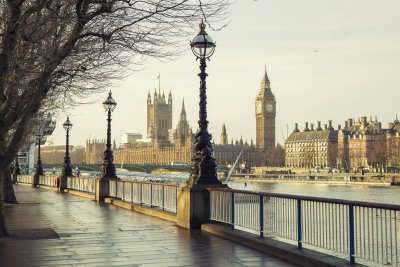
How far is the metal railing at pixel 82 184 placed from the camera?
93.5 feet

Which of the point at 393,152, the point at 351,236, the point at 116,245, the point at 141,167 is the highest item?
the point at 393,152

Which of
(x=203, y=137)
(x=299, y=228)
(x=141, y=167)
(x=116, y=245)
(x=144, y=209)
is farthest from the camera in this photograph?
(x=141, y=167)

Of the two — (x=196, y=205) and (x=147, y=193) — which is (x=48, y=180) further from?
(x=196, y=205)

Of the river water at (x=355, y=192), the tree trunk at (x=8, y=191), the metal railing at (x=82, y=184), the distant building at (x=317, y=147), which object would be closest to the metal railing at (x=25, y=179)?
the metal railing at (x=82, y=184)

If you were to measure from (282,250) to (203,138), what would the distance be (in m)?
5.18

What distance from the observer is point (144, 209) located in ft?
59.5

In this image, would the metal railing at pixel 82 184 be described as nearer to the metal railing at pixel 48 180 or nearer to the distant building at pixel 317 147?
the metal railing at pixel 48 180

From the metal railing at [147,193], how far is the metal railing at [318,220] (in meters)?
3.47

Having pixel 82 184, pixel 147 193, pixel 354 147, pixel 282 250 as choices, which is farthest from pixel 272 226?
pixel 354 147

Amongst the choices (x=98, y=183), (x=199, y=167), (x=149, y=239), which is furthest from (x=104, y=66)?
(x=98, y=183)

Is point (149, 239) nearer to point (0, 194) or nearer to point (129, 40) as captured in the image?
point (0, 194)

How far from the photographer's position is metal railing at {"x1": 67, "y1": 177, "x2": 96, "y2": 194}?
28.5 meters

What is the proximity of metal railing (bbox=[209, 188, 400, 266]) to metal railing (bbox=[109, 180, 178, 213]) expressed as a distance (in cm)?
347

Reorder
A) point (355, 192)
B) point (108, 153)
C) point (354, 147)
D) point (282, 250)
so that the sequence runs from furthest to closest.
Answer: point (354, 147) < point (355, 192) < point (108, 153) < point (282, 250)
